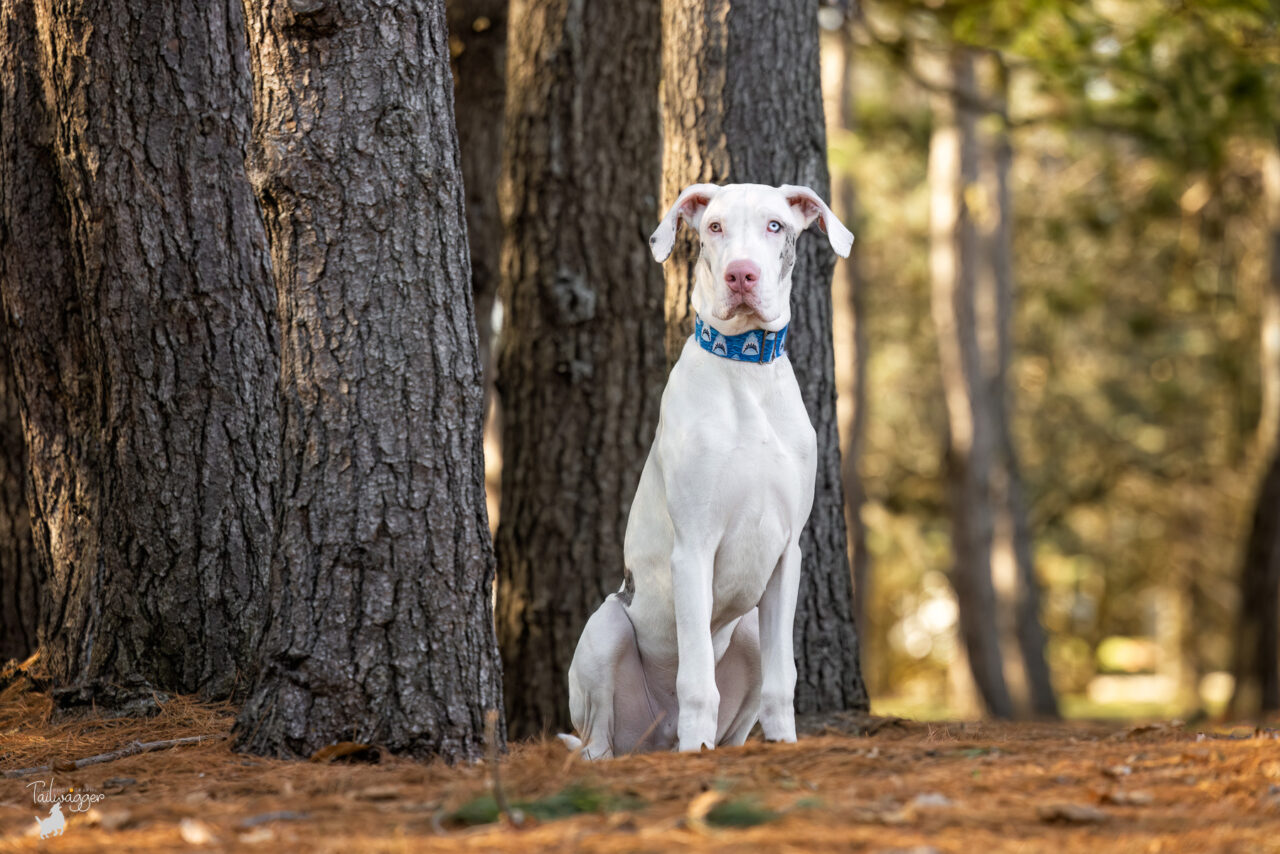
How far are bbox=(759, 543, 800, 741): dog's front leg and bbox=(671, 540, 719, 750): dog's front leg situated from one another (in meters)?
0.23

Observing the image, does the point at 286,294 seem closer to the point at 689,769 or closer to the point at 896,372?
the point at 689,769

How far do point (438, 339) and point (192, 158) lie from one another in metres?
1.94

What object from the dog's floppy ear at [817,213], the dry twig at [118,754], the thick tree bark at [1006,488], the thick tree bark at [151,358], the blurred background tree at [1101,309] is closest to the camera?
the dry twig at [118,754]

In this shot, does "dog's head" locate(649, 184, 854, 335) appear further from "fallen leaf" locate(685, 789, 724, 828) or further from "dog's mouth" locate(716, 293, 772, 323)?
"fallen leaf" locate(685, 789, 724, 828)

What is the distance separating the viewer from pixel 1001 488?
51.9 ft

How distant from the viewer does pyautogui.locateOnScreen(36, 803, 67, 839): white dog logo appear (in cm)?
326

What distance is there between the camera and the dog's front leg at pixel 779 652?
446 centimetres

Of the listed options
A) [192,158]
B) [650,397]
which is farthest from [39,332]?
[650,397]

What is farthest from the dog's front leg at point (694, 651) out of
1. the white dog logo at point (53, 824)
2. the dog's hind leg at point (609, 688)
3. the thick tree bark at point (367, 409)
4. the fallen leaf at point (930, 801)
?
the white dog logo at point (53, 824)

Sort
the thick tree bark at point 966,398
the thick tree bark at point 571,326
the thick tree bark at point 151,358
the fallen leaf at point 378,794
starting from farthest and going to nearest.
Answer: the thick tree bark at point 966,398
the thick tree bark at point 571,326
the thick tree bark at point 151,358
the fallen leaf at point 378,794

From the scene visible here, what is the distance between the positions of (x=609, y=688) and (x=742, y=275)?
1.73m

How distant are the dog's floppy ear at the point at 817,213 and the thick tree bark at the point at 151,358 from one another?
2439 mm

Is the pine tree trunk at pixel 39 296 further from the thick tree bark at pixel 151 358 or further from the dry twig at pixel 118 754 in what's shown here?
the dry twig at pixel 118 754

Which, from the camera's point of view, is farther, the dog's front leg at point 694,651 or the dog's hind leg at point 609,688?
the dog's hind leg at point 609,688
